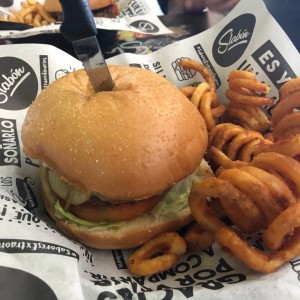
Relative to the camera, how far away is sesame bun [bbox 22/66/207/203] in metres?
1.32

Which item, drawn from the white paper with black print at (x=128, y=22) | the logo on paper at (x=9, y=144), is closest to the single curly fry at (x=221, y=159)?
the logo on paper at (x=9, y=144)

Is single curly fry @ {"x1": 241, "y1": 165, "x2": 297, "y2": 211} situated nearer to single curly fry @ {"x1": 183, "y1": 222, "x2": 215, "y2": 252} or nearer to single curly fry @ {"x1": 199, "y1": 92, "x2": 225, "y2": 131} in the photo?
single curly fry @ {"x1": 183, "y1": 222, "x2": 215, "y2": 252}

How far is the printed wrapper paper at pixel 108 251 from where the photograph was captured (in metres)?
1.08

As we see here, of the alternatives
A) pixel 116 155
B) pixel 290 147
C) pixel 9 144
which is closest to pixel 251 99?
pixel 290 147

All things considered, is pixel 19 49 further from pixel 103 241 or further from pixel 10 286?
pixel 10 286

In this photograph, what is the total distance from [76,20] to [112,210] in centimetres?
56

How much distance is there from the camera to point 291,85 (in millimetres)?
1484

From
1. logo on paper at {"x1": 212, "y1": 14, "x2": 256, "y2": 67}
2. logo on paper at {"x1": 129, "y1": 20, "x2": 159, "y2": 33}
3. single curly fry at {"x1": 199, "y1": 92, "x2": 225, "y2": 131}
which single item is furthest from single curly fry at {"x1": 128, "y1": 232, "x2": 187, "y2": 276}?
logo on paper at {"x1": 129, "y1": 20, "x2": 159, "y2": 33}

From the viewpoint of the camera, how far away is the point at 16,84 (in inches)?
71.3

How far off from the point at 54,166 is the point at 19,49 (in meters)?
0.70

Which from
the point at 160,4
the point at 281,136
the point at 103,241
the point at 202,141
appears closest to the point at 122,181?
the point at 103,241

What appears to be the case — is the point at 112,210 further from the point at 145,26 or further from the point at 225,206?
the point at 145,26

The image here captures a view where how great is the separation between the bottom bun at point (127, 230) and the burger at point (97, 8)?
1.82m

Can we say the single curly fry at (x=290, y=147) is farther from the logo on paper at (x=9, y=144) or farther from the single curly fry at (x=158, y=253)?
the logo on paper at (x=9, y=144)
